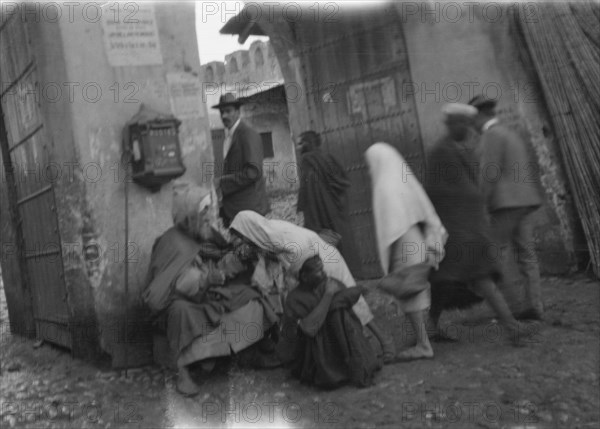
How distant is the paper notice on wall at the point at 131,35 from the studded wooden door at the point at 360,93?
2850 millimetres

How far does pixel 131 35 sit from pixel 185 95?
1.87 ft

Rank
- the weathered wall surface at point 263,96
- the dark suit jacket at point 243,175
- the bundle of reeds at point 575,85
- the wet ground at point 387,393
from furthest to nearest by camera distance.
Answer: the weathered wall surface at point 263,96, the bundle of reeds at point 575,85, the dark suit jacket at point 243,175, the wet ground at point 387,393

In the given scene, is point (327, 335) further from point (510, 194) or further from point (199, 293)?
point (510, 194)

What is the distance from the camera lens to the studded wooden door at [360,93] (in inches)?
282

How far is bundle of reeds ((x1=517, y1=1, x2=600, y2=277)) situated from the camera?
6.05 m

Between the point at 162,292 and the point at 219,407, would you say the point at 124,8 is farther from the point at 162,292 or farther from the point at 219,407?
the point at 219,407

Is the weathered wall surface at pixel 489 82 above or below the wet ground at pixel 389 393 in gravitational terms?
above

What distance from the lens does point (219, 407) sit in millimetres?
4121

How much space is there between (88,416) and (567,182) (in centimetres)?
452

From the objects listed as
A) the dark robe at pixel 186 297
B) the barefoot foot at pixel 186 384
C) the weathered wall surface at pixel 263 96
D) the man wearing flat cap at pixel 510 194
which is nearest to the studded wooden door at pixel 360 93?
the man wearing flat cap at pixel 510 194

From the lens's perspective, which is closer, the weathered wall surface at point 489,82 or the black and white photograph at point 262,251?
the black and white photograph at point 262,251

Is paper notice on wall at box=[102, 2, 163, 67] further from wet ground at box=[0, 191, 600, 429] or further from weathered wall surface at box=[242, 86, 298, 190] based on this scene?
weathered wall surface at box=[242, 86, 298, 190]

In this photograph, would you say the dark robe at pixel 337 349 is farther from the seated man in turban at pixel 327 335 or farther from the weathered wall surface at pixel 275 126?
the weathered wall surface at pixel 275 126

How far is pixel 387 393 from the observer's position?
13.1ft
